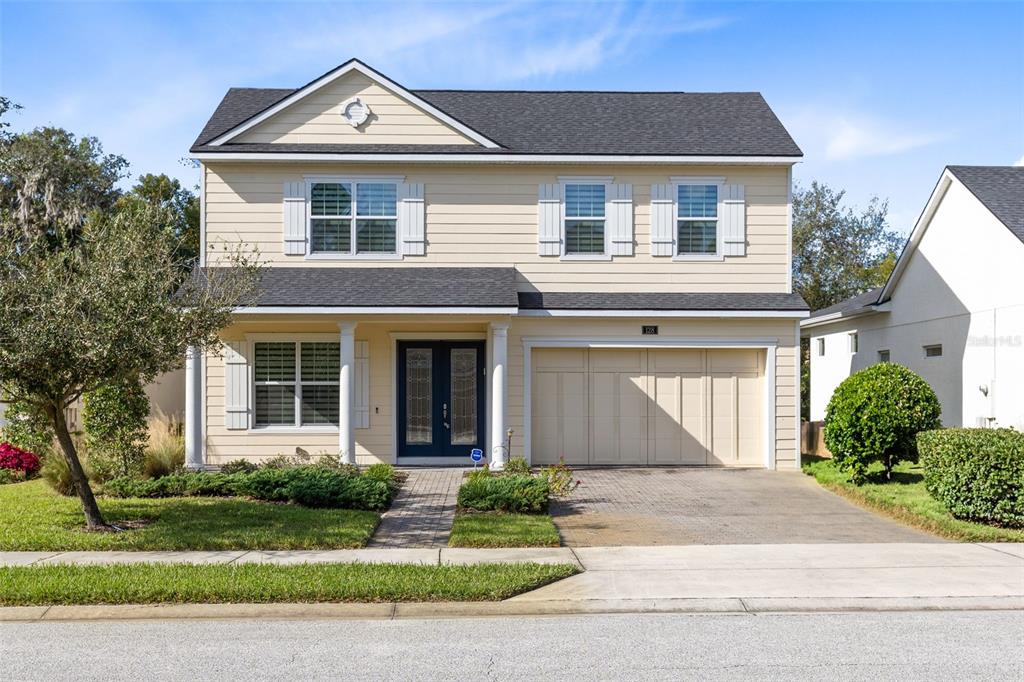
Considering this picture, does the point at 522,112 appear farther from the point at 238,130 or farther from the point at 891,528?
the point at 891,528

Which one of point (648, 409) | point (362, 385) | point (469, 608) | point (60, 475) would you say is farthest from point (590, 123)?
point (469, 608)

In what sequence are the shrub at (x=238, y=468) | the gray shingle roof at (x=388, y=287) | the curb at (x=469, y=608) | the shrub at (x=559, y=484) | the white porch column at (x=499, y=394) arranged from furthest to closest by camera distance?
the white porch column at (x=499, y=394) → the gray shingle roof at (x=388, y=287) → the shrub at (x=238, y=468) → the shrub at (x=559, y=484) → the curb at (x=469, y=608)

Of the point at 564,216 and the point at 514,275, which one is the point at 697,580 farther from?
the point at 564,216

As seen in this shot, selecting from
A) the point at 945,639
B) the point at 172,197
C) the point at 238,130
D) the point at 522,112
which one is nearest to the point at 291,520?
the point at 945,639

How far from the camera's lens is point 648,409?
1758 centimetres

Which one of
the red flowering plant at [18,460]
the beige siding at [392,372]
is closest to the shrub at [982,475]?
the beige siding at [392,372]

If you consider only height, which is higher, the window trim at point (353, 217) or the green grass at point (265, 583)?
the window trim at point (353, 217)

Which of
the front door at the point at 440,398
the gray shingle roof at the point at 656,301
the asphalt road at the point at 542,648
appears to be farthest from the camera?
the front door at the point at 440,398

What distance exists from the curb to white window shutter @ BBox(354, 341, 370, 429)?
941 centimetres

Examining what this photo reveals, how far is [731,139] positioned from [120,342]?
12.6 meters

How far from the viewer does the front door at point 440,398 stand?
17469 millimetres

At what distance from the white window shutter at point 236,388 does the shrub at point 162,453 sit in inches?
41.2

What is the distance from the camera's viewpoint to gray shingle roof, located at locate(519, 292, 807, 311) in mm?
16969

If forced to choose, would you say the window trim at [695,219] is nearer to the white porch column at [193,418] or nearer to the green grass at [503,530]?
the green grass at [503,530]
